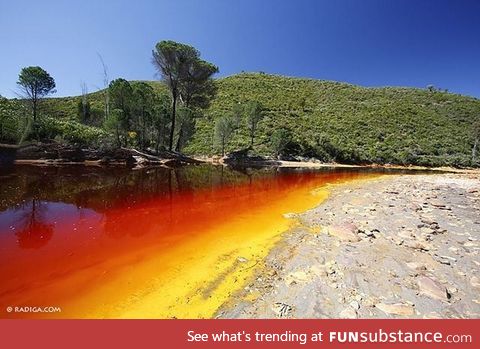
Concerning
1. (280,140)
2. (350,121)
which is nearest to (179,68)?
(280,140)

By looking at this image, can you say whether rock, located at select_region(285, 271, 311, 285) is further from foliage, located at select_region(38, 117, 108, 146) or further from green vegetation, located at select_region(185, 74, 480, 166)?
green vegetation, located at select_region(185, 74, 480, 166)

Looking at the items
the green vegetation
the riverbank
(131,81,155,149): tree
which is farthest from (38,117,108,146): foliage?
the riverbank

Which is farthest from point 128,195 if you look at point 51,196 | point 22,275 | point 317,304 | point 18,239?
point 317,304

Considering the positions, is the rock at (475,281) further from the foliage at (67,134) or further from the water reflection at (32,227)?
the foliage at (67,134)

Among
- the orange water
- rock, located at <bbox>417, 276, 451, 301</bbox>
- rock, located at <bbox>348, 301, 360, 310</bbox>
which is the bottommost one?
the orange water

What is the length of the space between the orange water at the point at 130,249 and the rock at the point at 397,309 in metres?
2.13

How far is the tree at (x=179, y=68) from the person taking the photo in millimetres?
30828

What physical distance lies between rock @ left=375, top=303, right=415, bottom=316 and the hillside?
122 feet

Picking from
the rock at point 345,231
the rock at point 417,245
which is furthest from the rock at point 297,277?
the rock at point 417,245

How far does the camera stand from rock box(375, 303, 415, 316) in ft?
11.9

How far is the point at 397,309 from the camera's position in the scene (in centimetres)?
370

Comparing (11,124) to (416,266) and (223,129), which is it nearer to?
(223,129)

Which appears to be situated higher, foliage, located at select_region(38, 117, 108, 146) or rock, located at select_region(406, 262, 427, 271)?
foliage, located at select_region(38, 117, 108, 146)

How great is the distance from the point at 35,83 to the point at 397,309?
47.6 m
